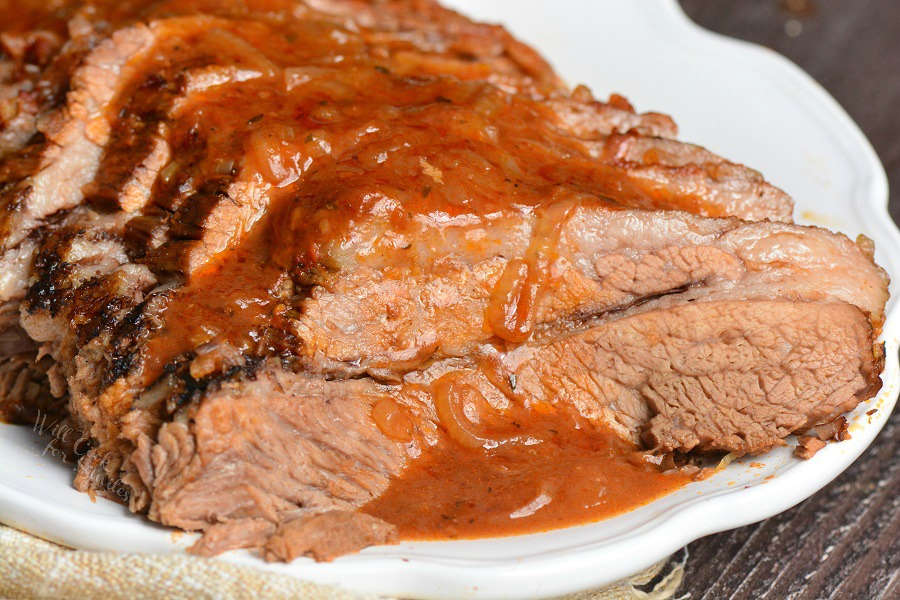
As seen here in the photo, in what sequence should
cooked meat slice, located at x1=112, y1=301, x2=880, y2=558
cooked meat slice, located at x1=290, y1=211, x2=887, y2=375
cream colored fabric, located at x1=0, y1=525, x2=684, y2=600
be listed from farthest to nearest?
1. cooked meat slice, located at x1=290, y1=211, x2=887, y2=375
2. cooked meat slice, located at x1=112, y1=301, x2=880, y2=558
3. cream colored fabric, located at x1=0, y1=525, x2=684, y2=600

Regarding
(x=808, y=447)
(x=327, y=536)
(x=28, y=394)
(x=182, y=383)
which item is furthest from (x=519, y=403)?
(x=28, y=394)

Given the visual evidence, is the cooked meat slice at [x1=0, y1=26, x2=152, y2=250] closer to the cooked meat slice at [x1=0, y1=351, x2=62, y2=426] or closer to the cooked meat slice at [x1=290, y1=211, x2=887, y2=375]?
the cooked meat slice at [x1=0, y1=351, x2=62, y2=426]

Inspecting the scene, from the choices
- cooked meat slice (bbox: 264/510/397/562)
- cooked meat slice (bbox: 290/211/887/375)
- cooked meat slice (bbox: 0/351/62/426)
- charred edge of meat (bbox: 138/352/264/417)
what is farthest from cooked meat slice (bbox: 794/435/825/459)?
cooked meat slice (bbox: 0/351/62/426)

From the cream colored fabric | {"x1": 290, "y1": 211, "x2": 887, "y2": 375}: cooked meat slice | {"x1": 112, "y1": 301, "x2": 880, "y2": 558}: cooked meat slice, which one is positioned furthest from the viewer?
{"x1": 290, "y1": 211, "x2": 887, "y2": 375}: cooked meat slice

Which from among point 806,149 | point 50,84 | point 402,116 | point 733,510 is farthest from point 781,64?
point 50,84

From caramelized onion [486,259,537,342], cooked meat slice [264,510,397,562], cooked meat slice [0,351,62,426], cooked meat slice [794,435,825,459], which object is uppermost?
cooked meat slice [794,435,825,459]

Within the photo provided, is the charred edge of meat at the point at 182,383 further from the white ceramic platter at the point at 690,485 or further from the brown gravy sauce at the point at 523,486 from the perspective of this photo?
the brown gravy sauce at the point at 523,486

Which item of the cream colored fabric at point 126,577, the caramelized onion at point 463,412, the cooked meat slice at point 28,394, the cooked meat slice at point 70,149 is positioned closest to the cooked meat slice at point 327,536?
the cream colored fabric at point 126,577
